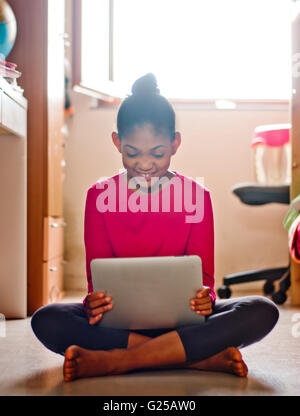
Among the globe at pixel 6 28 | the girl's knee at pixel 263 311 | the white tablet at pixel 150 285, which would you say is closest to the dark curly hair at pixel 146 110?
the white tablet at pixel 150 285

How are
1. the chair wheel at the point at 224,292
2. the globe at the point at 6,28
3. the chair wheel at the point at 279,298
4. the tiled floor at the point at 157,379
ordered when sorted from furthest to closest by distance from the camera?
Result: the chair wheel at the point at 224,292, the chair wheel at the point at 279,298, the globe at the point at 6,28, the tiled floor at the point at 157,379

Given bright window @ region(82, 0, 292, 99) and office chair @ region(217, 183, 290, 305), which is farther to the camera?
bright window @ region(82, 0, 292, 99)

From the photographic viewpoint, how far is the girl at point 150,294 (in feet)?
3.61

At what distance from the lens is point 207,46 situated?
2697 mm

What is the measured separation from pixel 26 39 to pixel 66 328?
3.97 ft

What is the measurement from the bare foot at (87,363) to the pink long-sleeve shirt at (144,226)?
0.20m

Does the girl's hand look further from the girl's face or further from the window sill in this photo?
the window sill

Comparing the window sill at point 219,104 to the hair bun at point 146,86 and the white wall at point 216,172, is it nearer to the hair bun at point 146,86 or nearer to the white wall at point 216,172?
the white wall at point 216,172

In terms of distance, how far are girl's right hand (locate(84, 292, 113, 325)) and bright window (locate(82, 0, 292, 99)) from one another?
1626 mm

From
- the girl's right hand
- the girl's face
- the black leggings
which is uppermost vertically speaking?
the girl's face

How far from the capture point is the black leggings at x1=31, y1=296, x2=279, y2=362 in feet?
3.64

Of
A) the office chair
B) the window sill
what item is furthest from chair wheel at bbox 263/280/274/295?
the window sill
